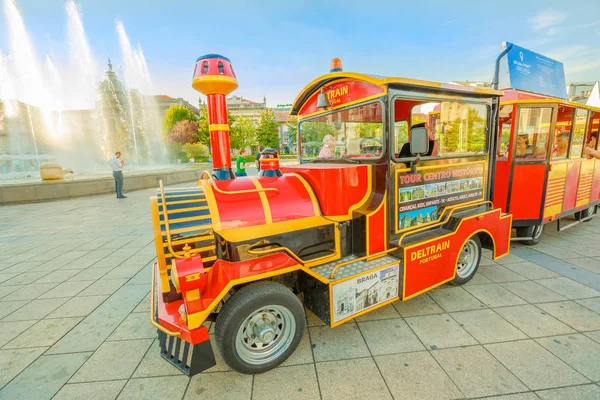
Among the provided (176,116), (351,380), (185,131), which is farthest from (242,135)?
(351,380)

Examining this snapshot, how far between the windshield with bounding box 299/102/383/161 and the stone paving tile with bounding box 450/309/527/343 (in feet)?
6.99

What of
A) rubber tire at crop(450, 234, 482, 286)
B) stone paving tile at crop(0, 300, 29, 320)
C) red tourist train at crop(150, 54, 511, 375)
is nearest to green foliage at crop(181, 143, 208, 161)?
stone paving tile at crop(0, 300, 29, 320)

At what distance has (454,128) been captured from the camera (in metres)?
3.74

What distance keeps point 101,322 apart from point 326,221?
2951 millimetres

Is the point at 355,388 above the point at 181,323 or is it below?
below

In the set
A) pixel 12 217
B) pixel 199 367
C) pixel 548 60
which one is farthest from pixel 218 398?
pixel 12 217

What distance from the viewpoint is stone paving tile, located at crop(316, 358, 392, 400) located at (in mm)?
2234

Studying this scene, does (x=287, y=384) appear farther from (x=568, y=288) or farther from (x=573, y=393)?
(x=568, y=288)

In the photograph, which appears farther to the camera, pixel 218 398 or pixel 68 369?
pixel 68 369

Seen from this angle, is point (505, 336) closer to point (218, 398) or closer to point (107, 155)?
point (218, 398)

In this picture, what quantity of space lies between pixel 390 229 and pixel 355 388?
5.47ft

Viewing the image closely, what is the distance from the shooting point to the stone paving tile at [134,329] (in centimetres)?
302

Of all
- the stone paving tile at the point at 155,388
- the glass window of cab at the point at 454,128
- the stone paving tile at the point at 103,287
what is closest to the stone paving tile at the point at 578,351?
the glass window of cab at the point at 454,128

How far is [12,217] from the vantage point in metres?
8.94
